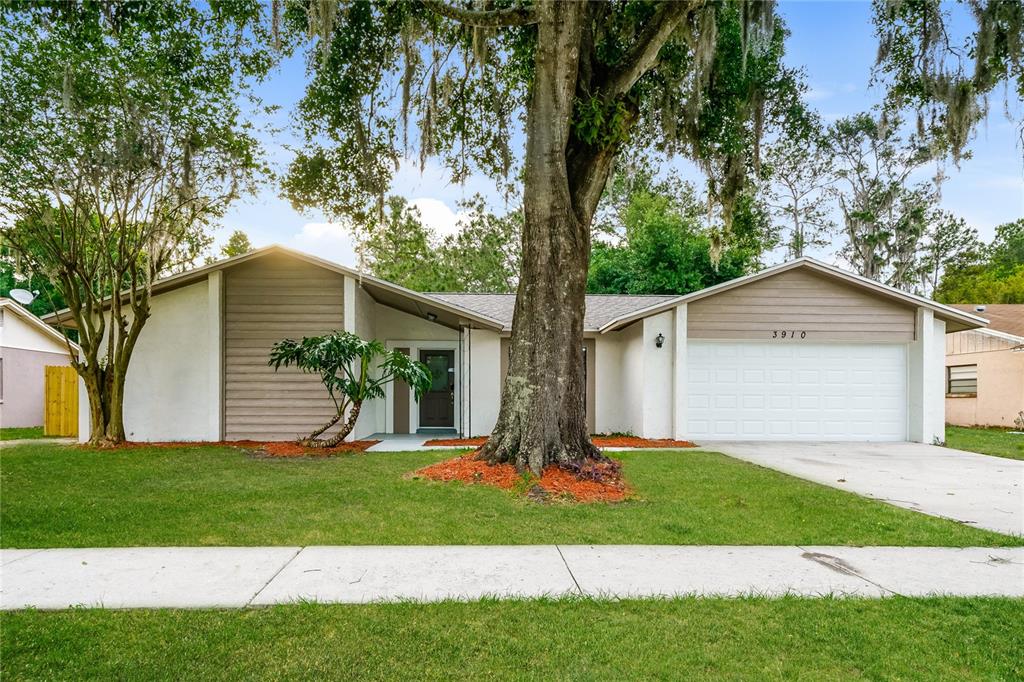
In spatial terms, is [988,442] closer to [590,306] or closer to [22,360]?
[590,306]

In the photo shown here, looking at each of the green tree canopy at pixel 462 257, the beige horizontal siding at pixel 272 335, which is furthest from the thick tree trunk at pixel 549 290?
the green tree canopy at pixel 462 257

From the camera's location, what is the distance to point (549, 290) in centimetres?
729

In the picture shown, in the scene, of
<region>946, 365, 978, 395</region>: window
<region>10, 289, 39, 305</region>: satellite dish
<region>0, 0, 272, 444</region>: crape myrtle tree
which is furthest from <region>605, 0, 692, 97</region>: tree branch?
<region>10, 289, 39, 305</region>: satellite dish

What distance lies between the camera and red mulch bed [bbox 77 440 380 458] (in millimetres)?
9445

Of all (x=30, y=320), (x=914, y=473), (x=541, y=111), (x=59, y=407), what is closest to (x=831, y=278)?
(x=914, y=473)

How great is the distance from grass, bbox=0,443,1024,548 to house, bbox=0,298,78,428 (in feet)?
31.1

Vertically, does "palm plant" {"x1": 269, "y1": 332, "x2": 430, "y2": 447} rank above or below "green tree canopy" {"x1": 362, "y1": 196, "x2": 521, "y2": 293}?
below

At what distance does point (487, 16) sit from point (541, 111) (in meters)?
1.43

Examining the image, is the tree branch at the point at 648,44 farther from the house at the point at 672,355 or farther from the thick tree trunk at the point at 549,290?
the house at the point at 672,355

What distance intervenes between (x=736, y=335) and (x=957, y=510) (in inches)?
232

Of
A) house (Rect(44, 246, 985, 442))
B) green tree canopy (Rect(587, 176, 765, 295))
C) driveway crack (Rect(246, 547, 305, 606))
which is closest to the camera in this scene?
driveway crack (Rect(246, 547, 305, 606))

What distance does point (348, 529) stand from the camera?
16.0 feet

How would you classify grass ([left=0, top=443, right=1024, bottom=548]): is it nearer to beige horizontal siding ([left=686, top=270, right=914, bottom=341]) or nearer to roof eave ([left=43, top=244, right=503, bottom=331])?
roof eave ([left=43, top=244, right=503, bottom=331])

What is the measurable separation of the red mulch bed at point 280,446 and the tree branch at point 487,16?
6.91 meters
